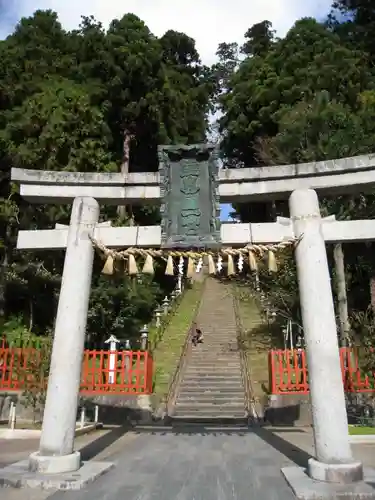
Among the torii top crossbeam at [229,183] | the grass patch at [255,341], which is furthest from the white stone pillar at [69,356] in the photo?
the grass patch at [255,341]

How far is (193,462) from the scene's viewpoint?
7.06 m

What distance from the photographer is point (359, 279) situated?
19969 millimetres

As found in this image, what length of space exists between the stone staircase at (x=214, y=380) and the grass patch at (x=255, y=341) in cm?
50

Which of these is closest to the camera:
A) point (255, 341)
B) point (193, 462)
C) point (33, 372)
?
point (193, 462)

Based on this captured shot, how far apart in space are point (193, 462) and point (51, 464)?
233 centimetres

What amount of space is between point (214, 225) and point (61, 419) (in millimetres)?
3421

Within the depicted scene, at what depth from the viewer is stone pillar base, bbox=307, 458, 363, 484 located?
542cm

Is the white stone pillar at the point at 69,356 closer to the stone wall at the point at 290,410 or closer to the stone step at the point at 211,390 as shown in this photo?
the stone wall at the point at 290,410

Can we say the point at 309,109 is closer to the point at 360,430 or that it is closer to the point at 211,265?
the point at 360,430

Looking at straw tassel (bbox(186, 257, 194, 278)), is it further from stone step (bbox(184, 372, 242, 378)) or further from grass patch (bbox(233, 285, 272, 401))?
stone step (bbox(184, 372, 242, 378))

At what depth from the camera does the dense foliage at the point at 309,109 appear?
16.9m

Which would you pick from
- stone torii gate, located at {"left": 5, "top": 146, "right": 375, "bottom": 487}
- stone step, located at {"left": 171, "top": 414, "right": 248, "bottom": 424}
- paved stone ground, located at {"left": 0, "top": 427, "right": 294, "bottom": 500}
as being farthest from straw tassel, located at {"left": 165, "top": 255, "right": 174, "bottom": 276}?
stone step, located at {"left": 171, "top": 414, "right": 248, "bottom": 424}

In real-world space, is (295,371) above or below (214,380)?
above

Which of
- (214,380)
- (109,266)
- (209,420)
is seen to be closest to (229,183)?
(109,266)
